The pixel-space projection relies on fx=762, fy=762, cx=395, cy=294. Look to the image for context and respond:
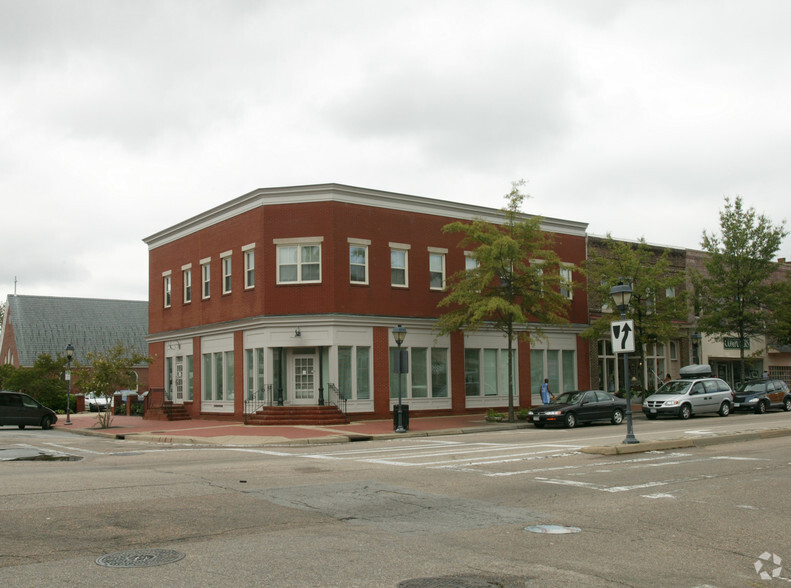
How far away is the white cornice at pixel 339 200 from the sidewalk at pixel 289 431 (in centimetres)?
917

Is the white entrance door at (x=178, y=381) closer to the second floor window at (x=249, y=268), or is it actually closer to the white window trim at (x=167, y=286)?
the white window trim at (x=167, y=286)

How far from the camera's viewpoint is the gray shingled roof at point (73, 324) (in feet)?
213

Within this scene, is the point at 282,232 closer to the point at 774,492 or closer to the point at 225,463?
the point at 225,463

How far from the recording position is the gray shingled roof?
64.9 m

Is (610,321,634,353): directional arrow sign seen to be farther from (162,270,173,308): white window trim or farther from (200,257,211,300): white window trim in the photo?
(162,270,173,308): white window trim

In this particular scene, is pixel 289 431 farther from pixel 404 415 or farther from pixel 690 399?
pixel 690 399

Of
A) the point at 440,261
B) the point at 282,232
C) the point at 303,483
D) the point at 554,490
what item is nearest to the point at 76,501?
the point at 303,483

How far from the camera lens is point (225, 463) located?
16594 millimetres

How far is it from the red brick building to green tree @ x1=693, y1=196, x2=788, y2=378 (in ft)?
32.9

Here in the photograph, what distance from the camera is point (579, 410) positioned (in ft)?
91.9

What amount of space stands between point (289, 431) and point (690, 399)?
53.7ft

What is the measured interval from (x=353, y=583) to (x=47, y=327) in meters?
66.8

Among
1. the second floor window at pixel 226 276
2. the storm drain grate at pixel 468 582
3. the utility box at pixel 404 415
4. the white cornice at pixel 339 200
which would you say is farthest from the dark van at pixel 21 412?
the storm drain grate at pixel 468 582

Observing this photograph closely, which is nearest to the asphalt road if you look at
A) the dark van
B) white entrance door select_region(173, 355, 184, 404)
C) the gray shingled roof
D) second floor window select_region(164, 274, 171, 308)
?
the dark van
